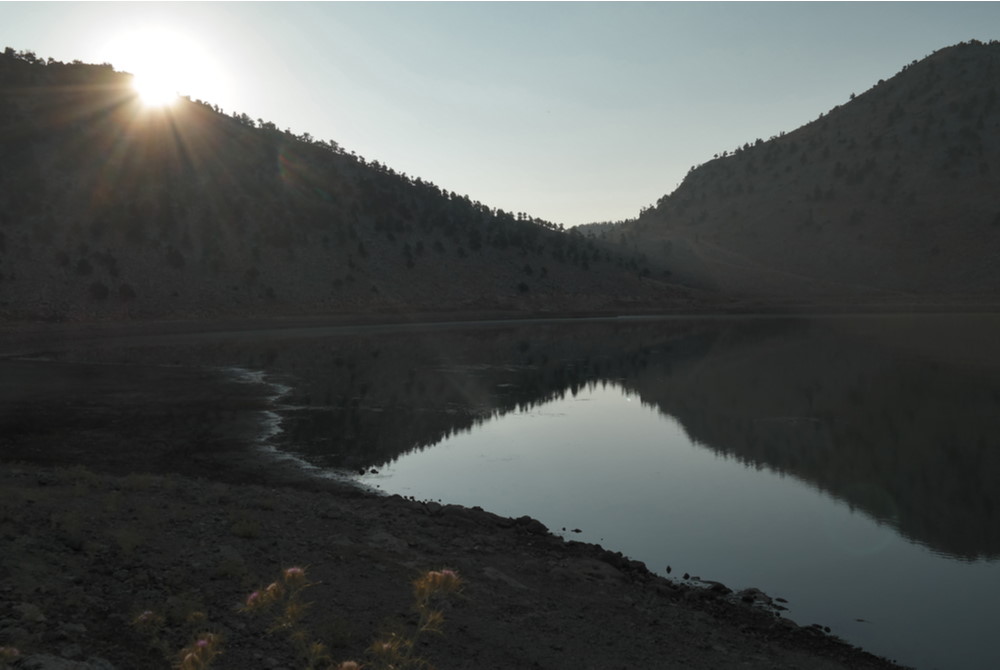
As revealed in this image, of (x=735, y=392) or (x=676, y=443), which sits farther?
(x=735, y=392)

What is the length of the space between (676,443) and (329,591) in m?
14.5

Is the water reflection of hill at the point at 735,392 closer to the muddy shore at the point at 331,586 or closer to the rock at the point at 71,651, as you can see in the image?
the muddy shore at the point at 331,586

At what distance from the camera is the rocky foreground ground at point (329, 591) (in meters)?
7.10

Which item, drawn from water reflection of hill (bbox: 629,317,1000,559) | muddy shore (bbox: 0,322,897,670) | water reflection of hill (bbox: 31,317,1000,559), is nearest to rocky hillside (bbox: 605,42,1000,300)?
water reflection of hill (bbox: 31,317,1000,559)

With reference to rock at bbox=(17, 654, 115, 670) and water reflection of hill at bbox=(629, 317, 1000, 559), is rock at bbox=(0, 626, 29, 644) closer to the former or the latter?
rock at bbox=(17, 654, 115, 670)

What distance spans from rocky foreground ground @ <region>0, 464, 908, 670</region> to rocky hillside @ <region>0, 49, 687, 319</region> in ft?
172

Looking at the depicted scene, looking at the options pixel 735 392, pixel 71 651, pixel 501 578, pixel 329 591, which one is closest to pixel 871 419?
pixel 735 392

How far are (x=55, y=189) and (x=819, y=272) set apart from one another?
104 metres

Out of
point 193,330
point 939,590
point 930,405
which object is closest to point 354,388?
point 930,405

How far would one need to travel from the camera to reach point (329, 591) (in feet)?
29.7

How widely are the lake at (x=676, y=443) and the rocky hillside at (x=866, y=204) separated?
7185 cm

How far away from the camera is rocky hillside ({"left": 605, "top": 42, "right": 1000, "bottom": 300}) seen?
11131 centimetres

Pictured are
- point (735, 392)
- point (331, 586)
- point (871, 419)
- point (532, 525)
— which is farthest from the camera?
point (735, 392)

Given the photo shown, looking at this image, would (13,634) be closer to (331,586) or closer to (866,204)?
(331,586)
